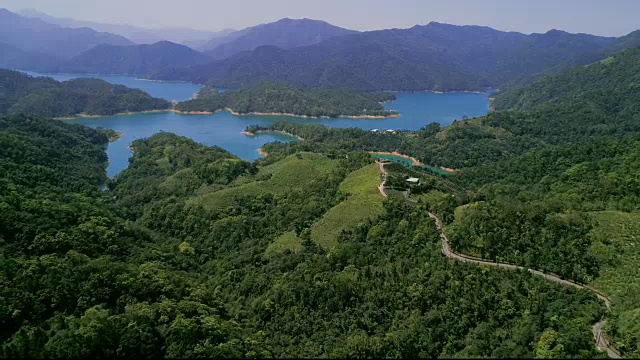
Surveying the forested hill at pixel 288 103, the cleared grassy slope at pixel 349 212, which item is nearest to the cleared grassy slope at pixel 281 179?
the cleared grassy slope at pixel 349 212

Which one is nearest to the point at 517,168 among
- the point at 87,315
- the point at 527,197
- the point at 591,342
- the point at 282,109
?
the point at 527,197

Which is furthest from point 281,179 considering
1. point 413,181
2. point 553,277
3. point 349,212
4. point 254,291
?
point 553,277

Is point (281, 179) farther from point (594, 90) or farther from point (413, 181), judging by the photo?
point (594, 90)

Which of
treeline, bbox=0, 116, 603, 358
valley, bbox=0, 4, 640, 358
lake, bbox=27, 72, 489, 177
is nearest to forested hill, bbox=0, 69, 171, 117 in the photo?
lake, bbox=27, 72, 489, 177

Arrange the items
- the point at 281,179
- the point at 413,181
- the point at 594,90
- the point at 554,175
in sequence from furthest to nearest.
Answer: the point at 594,90 → the point at 554,175 → the point at 281,179 → the point at 413,181

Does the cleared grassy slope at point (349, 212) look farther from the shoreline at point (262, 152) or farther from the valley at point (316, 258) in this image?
the shoreline at point (262, 152)

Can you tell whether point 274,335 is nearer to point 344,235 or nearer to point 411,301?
point 411,301
